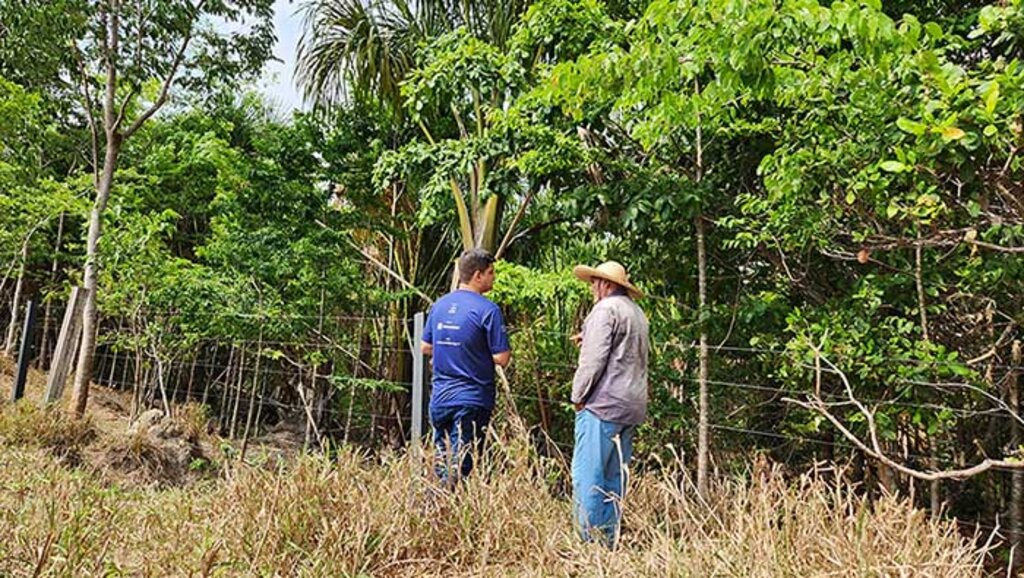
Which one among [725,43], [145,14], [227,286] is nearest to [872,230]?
[725,43]

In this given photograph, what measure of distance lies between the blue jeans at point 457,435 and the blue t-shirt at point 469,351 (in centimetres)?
4

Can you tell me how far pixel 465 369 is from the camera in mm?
3385

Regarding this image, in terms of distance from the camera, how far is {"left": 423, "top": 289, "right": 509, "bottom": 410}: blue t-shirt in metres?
3.37

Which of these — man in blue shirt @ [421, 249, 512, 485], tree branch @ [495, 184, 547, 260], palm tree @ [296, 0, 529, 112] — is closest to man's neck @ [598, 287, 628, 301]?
man in blue shirt @ [421, 249, 512, 485]

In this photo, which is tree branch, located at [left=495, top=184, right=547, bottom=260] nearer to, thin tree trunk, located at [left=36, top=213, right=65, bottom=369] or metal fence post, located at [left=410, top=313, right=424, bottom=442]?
metal fence post, located at [left=410, top=313, right=424, bottom=442]

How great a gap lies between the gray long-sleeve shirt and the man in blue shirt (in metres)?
0.45

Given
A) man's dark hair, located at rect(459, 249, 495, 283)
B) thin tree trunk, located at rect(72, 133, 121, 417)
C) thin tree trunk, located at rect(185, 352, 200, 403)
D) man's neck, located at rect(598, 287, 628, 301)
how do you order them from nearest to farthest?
man's neck, located at rect(598, 287, 628, 301)
man's dark hair, located at rect(459, 249, 495, 283)
thin tree trunk, located at rect(72, 133, 121, 417)
thin tree trunk, located at rect(185, 352, 200, 403)

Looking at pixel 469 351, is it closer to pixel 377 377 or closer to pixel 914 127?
pixel 914 127

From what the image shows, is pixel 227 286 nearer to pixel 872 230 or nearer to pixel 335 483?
pixel 335 483

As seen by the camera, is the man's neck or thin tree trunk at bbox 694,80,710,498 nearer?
the man's neck

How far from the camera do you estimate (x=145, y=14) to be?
588 centimetres

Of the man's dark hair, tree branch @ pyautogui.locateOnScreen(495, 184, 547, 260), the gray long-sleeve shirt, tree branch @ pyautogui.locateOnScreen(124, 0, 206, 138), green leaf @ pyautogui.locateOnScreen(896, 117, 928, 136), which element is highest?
tree branch @ pyautogui.locateOnScreen(124, 0, 206, 138)

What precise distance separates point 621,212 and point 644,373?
1036 millimetres

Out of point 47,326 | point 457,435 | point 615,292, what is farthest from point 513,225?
point 47,326
